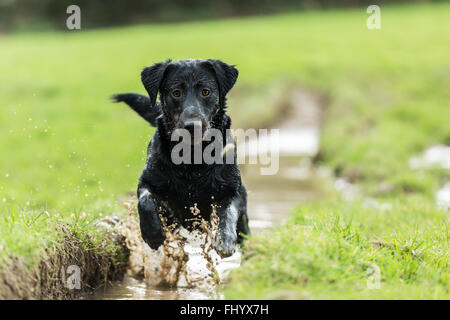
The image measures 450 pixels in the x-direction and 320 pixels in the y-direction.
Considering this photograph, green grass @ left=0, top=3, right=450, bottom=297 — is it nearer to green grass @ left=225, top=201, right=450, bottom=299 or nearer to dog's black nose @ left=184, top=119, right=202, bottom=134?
green grass @ left=225, top=201, right=450, bottom=299

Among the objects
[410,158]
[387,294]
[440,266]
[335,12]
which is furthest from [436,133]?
[335,12]

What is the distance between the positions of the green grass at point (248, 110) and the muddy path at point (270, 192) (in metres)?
0.53

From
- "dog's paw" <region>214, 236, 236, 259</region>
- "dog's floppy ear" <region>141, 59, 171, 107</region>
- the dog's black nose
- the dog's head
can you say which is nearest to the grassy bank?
"dog's paw" <region>214, 236, 236, 259</region>

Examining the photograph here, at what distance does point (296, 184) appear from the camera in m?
10.9

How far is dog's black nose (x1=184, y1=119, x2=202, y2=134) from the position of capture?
14.4 feet

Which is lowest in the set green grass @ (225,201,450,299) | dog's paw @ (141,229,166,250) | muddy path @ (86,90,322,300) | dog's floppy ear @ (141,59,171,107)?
muddy path @ (86,90,322,300)

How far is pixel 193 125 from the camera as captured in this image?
438 cm

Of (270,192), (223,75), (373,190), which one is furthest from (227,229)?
(270,192)

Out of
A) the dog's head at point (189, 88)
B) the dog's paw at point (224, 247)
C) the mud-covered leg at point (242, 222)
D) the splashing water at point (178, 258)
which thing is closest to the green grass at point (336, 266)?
the dog's paw at point (224, 247)

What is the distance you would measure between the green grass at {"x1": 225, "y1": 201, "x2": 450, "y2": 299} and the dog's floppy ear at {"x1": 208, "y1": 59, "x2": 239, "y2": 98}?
1.25 metres

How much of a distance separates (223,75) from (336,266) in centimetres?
181

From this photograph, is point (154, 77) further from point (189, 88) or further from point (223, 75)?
point (223, 75)

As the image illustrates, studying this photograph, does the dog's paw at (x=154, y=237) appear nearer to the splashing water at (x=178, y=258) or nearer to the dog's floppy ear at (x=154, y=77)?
the splashing water at (x=178, y=258)
